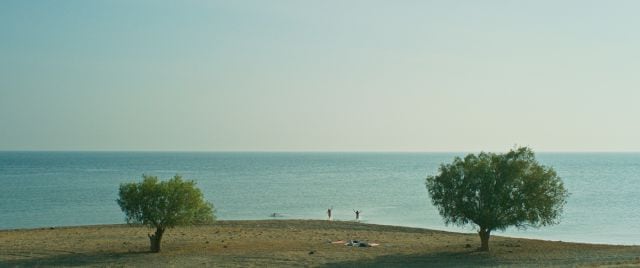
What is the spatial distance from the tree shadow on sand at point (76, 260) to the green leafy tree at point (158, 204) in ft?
8.29

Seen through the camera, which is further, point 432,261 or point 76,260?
point 76,260

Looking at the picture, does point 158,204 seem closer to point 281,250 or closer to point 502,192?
point 281,250

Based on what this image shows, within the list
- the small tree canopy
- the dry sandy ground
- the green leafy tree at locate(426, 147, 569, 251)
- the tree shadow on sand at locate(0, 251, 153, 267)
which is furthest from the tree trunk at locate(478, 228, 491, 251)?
the tree shadow on sand at locate(0, 251, 153, 267)

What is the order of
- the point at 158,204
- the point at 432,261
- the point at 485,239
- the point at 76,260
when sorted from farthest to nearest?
the point at 485,239
the point at 158,204
the point at 76,260
the point at 432,261

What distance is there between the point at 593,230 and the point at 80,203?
81.7 metres

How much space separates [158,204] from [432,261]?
777 inches

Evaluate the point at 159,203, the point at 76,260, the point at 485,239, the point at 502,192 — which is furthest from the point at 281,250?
the point at 502,192

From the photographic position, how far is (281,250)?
48438 mm

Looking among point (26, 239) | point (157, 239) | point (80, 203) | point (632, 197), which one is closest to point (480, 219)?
point (157, 239)

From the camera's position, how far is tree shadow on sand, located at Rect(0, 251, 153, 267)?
41.8 meters

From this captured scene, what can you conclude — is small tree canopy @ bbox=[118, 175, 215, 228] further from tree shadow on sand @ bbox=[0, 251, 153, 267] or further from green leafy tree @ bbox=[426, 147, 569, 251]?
green leafy tree @ bbox=[426, 147, 569, 251]

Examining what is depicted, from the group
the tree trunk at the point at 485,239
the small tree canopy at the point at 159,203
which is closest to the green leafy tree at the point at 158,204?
the small tree canopy at the point at 159,203

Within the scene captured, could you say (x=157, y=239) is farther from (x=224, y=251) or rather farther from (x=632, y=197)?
(x=632, y=197)

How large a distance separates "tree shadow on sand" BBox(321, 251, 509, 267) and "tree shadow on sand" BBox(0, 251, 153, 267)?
14.0m
